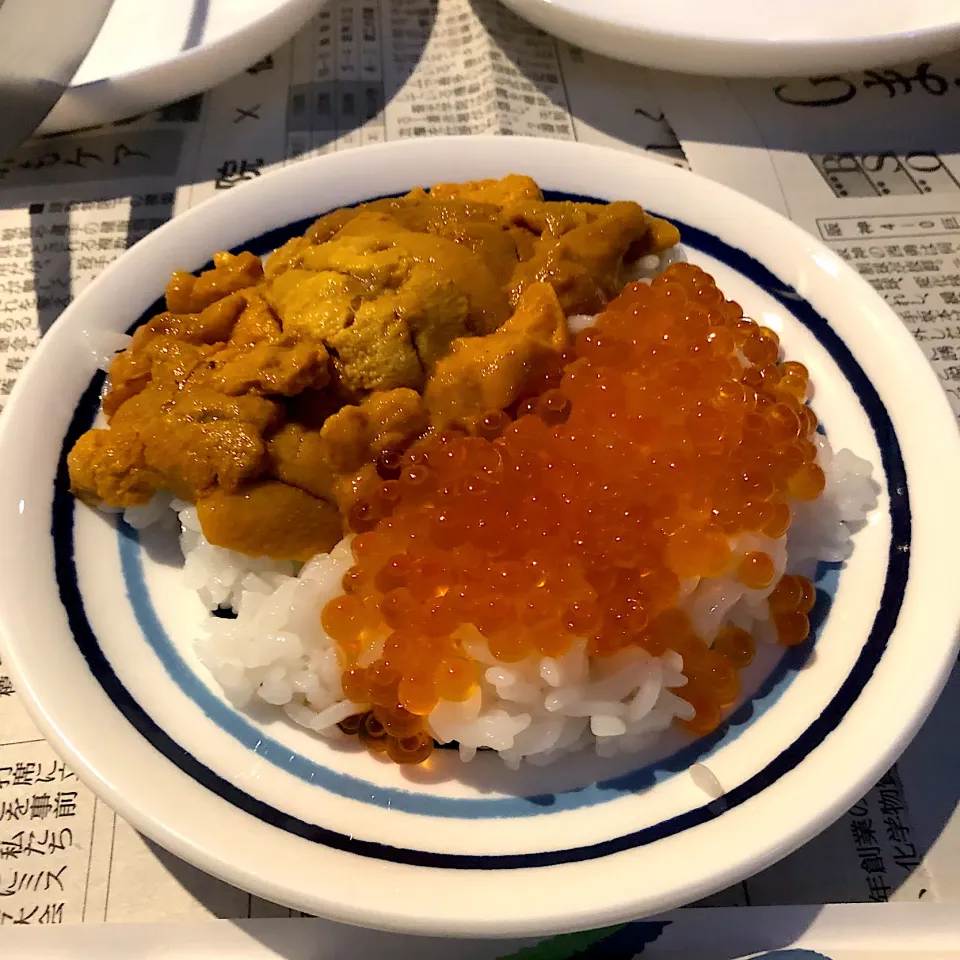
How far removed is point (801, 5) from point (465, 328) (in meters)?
2.23

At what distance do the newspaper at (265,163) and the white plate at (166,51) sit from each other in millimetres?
192

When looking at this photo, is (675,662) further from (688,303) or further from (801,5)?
(801,5)

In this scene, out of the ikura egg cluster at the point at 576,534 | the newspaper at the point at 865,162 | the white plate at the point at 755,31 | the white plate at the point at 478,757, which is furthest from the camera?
the white plate at the point at 755,31

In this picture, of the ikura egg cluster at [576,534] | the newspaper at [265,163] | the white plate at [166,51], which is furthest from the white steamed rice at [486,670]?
the white plate at [166,51]

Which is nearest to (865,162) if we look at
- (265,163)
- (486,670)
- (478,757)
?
(265,163)

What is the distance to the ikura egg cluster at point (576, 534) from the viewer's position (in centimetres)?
133

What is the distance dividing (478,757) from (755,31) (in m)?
2.67

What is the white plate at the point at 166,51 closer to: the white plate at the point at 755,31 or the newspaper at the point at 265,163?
the newspaper at the point at 265,163

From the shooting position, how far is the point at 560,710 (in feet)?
4.50

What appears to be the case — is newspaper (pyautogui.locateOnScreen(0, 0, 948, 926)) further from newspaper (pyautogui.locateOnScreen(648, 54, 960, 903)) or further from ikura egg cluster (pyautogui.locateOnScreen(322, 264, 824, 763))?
ikura egg cluster (pyautogui.locateOnScreen(322, 264, 824, 763))

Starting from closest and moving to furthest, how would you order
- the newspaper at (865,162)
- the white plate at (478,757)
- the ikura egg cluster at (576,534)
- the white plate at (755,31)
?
1. the white plate at (478,757)
2. the ikura egg cluster at (576,534)
3. the newspaper at (865,162)
4. the white plate at (755,31)

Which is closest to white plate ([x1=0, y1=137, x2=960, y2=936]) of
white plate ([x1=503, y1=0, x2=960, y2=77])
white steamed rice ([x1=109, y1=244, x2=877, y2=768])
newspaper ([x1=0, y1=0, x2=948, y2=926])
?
white steamed rice ([x1=109, y1=244, x2=877, y2=768])

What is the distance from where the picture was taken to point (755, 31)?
276cm

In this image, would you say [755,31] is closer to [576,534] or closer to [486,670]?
[576,534]
